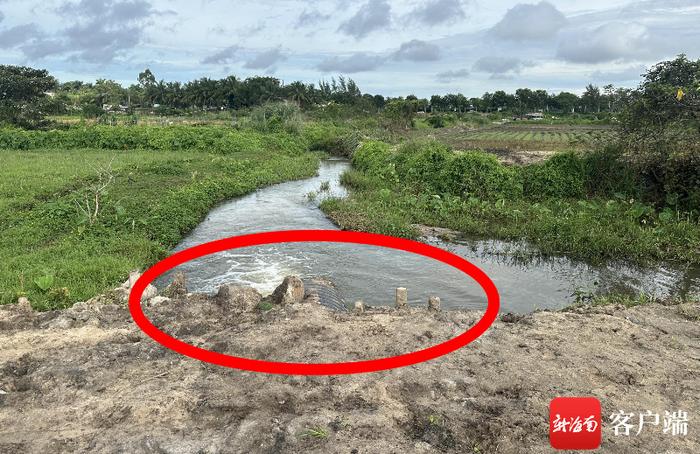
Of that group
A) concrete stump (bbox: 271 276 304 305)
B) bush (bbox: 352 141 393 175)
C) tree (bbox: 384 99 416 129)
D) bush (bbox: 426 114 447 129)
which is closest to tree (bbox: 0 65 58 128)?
bush (bbox: 352 141 393 175)

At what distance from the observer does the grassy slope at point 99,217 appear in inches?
359

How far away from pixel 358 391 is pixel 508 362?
2022 millimetres

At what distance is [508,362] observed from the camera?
6203 millimetres

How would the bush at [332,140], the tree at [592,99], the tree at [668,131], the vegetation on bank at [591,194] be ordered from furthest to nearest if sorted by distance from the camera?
the tree at [592,99] → the bush at [332,140] → the tree at [668,131] → the vegetation on bank at [591,194]

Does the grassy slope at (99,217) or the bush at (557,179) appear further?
the bush at (557,179)

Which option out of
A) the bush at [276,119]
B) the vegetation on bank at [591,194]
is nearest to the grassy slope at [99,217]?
the vegetation on bank at [591,194]

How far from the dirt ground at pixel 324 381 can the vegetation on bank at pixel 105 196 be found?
1734 mm

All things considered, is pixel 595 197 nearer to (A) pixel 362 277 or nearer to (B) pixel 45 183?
(A) pixel 362 277

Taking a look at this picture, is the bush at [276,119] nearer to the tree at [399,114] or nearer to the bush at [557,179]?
the tree at [399,114]

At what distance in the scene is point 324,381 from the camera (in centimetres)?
575

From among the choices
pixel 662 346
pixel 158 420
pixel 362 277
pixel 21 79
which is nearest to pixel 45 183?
pixel 362 277

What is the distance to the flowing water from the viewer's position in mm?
9766

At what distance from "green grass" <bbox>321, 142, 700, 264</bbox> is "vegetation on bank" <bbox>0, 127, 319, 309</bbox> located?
5169 mm

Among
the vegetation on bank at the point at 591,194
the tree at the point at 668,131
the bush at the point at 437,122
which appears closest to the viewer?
the vegetation on bank at the point at 591,194
